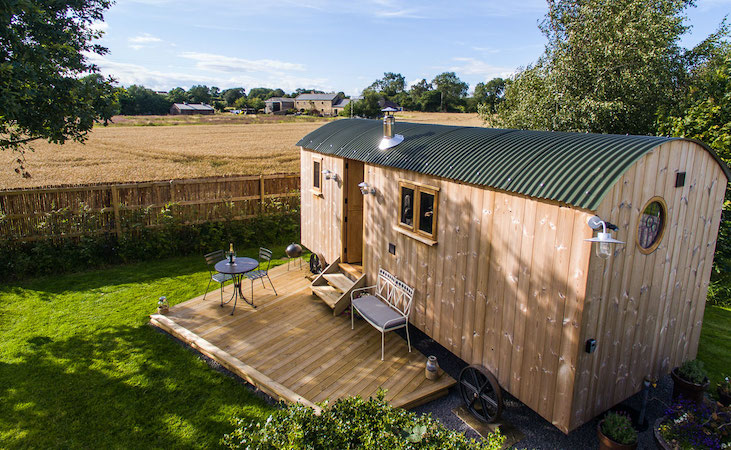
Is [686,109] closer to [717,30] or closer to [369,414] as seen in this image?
[717,30]

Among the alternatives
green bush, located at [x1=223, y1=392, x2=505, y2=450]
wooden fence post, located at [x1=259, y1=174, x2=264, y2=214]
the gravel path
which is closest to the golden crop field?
wooden fence post, located at [x1=259, y1=174, x2=264, y2=214]

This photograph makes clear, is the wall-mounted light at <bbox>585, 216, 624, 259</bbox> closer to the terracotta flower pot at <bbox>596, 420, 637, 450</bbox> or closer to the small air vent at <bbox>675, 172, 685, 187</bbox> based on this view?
the small air vent at <bbox>675, 172, 685, 187</bbox>

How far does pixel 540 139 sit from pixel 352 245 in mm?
4426

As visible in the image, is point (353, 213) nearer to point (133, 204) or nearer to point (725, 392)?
point (725, 392)

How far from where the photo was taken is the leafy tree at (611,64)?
11758 mm

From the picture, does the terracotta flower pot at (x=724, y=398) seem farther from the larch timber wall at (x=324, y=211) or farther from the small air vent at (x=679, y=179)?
the larch timber wall at (x=324, y=211)

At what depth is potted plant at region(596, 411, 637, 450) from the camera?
4.28m

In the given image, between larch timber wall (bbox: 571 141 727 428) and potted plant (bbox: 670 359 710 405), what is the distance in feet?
0.77

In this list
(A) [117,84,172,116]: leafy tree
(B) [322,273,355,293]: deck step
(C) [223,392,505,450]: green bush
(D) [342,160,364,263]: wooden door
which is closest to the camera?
(C) [223,392,505,450]: green bush

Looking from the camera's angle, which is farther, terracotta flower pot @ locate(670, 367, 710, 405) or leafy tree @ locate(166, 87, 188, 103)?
leafy tree @ locate(166, 87, 188, 103)

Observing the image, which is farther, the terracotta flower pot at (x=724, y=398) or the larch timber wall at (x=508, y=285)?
the terracotta flower pot at (x=724, y=398)

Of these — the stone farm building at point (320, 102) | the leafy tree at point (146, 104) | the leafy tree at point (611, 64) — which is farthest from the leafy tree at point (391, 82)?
the leafy tree at point (611, 64)

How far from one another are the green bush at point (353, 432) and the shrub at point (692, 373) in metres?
3.82

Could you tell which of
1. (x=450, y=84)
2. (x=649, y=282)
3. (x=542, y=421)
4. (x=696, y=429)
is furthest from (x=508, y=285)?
(x=450, y=84)
